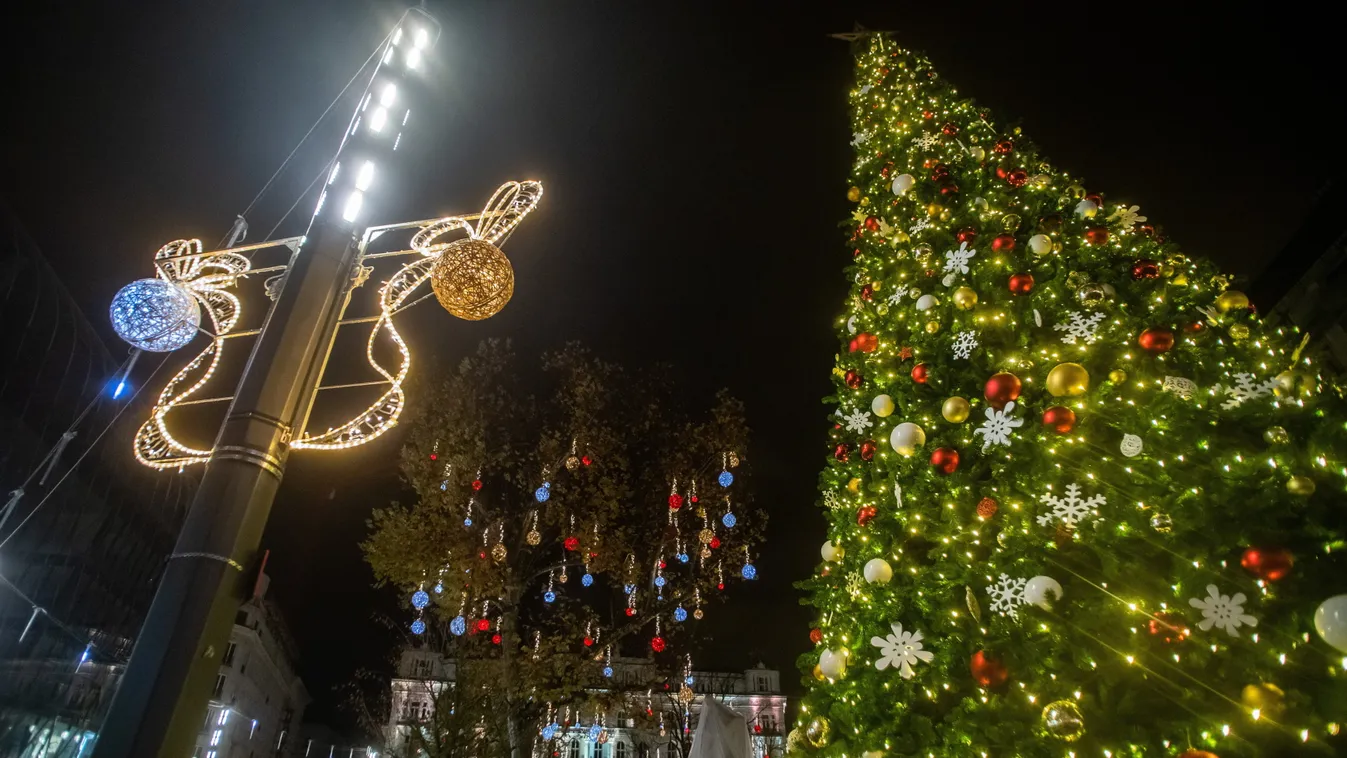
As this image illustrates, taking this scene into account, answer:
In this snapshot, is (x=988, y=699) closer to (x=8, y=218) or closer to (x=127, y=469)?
(x=8, y=218)

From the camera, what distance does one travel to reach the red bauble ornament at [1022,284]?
13.3 ft

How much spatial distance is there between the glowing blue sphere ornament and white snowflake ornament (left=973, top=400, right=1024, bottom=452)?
15.8 ft

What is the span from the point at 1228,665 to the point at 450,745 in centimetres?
1332

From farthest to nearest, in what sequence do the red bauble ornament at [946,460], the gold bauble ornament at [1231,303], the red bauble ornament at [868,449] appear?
the red bauble ornament at [868,449]
the red bauble ornament at [946,460]
the gold bauble ornament at [1231,303]

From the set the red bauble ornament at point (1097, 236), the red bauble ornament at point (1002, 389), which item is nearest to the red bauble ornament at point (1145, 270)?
the red bauble ornament at point (1097, 236)

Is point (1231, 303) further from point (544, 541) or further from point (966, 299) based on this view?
point (544, 541)

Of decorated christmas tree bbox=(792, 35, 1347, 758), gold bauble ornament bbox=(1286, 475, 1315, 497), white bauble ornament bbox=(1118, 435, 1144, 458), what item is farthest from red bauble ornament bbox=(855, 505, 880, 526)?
gold bauble ornament bbox=(1286, 475, 1315, 497)

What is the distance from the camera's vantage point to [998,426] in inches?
147

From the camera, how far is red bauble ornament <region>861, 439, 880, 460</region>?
445cm

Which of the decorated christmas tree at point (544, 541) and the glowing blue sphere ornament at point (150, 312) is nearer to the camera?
the glowing blue sphere ornament at point (150, 312)

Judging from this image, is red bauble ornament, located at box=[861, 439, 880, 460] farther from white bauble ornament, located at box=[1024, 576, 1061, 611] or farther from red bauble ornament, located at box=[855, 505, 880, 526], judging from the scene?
white bauble ornament, located at box=[1024, 576, 1061, 611]

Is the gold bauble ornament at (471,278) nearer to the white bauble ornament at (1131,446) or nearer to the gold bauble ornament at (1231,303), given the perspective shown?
the white bauble ornament at (1131,446)

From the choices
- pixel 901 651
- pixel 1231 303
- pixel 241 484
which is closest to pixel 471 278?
pixel 241 484

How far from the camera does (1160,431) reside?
3242 mm
